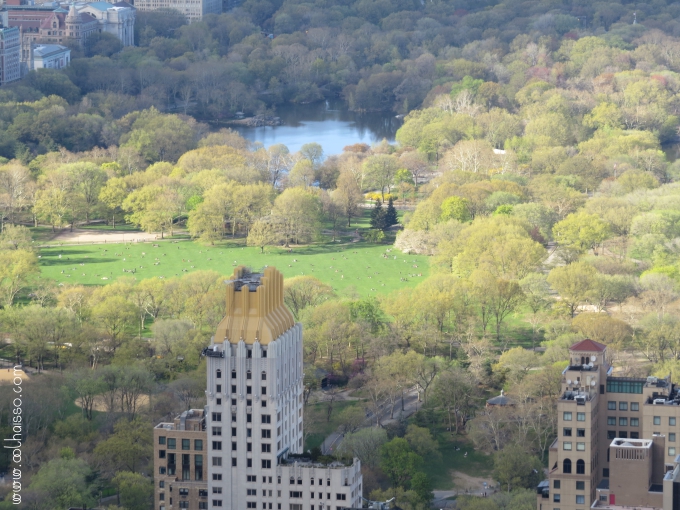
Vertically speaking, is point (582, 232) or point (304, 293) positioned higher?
point (582, 232)

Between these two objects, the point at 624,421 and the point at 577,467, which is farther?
the point at 624,421

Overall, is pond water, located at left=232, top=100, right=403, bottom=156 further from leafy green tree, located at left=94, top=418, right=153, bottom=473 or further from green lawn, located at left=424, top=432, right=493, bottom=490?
leafy green tree, located at left=94, top=418, right=153, bottom=473

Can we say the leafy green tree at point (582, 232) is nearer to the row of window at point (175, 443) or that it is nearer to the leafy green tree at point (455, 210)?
the leafy green tree at point (455, 210)

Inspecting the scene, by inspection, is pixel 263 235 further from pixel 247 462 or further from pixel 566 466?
pixel 566 466

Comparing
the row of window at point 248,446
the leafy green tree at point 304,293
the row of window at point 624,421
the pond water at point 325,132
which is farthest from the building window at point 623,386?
the pond water at point 325,132

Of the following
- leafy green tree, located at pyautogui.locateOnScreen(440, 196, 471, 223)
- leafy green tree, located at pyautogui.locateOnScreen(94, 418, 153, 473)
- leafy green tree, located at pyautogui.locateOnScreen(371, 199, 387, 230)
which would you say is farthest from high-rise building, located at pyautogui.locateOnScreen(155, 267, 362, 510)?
leafy green tree, located at pyautogui.locateOnScreen(371, 199, 387, 230)

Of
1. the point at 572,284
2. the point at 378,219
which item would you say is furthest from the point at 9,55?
the point at 572,284

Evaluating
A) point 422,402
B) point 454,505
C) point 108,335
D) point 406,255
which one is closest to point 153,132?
point 406,255
